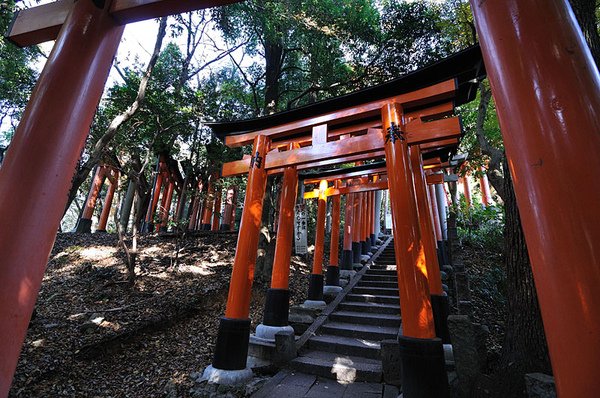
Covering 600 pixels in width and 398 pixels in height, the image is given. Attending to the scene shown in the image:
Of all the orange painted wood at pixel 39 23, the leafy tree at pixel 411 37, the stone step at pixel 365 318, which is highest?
the leafy tree at pixel 411 37

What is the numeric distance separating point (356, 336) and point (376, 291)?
240 cm

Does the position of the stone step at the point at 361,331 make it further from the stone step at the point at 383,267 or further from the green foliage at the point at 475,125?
the green foliage at the point at 475,125

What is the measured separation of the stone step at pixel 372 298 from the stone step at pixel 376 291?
382 mm

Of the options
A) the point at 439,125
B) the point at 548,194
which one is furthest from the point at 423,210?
the point at 548,194

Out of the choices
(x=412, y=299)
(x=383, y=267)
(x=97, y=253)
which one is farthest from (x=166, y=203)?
(x=412, y=299)

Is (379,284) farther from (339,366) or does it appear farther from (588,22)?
(588,22)

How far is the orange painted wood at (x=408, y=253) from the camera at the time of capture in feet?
12.3

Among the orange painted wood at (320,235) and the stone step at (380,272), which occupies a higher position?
the orange painted wood at (320,235)

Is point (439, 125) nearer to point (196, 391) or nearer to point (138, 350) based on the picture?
point (196, 391)

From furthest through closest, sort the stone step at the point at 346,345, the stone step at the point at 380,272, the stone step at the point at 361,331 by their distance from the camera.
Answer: the stone step at the point at 380,272 < the stone step at the point at 361,331 < the stone step at the point at 346,345

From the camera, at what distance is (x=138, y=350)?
6.22 metres

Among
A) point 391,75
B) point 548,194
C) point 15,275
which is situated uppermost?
point 391,75

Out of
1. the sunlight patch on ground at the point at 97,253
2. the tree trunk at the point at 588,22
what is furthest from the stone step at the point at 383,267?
the sunlight patch on ground at the point at 97,253

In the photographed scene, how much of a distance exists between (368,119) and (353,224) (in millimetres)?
6332
